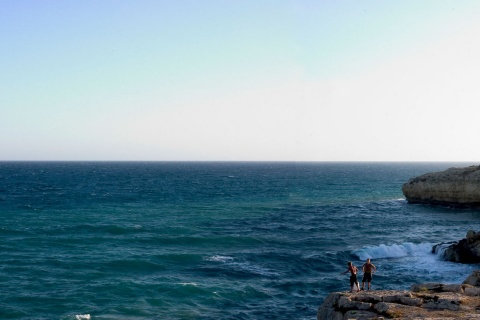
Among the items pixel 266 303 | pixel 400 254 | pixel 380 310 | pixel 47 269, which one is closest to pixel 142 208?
pixel 47 269

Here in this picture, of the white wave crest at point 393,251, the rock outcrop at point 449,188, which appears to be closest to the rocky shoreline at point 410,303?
the white wave crest at point 393,251

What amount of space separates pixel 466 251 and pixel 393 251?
5.62 m

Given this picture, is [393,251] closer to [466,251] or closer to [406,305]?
[466,251]

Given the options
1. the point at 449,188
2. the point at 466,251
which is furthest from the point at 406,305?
the point at 449,188

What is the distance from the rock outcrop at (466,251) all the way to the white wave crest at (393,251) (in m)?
2.85

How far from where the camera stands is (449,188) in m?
63.2

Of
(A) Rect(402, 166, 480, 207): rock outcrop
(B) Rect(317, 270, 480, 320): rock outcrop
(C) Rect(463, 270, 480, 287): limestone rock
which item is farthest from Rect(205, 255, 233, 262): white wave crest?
(A) Rect(402, 166, 480, 207): rock outcrop

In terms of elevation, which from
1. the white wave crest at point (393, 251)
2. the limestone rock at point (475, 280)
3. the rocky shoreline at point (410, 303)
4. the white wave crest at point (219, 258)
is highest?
the rocky shoreline at point (410, 303)

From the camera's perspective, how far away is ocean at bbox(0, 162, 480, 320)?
25312 millimetres

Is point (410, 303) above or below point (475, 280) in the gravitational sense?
above

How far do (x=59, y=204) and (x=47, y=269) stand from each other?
38756 mm

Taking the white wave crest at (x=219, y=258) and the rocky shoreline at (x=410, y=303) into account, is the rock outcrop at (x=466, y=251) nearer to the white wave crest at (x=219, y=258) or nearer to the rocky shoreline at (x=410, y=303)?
the rocky shoreline at (x=410, y=303)

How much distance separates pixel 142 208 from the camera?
6531 cm

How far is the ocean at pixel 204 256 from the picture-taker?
2531 centimetres
